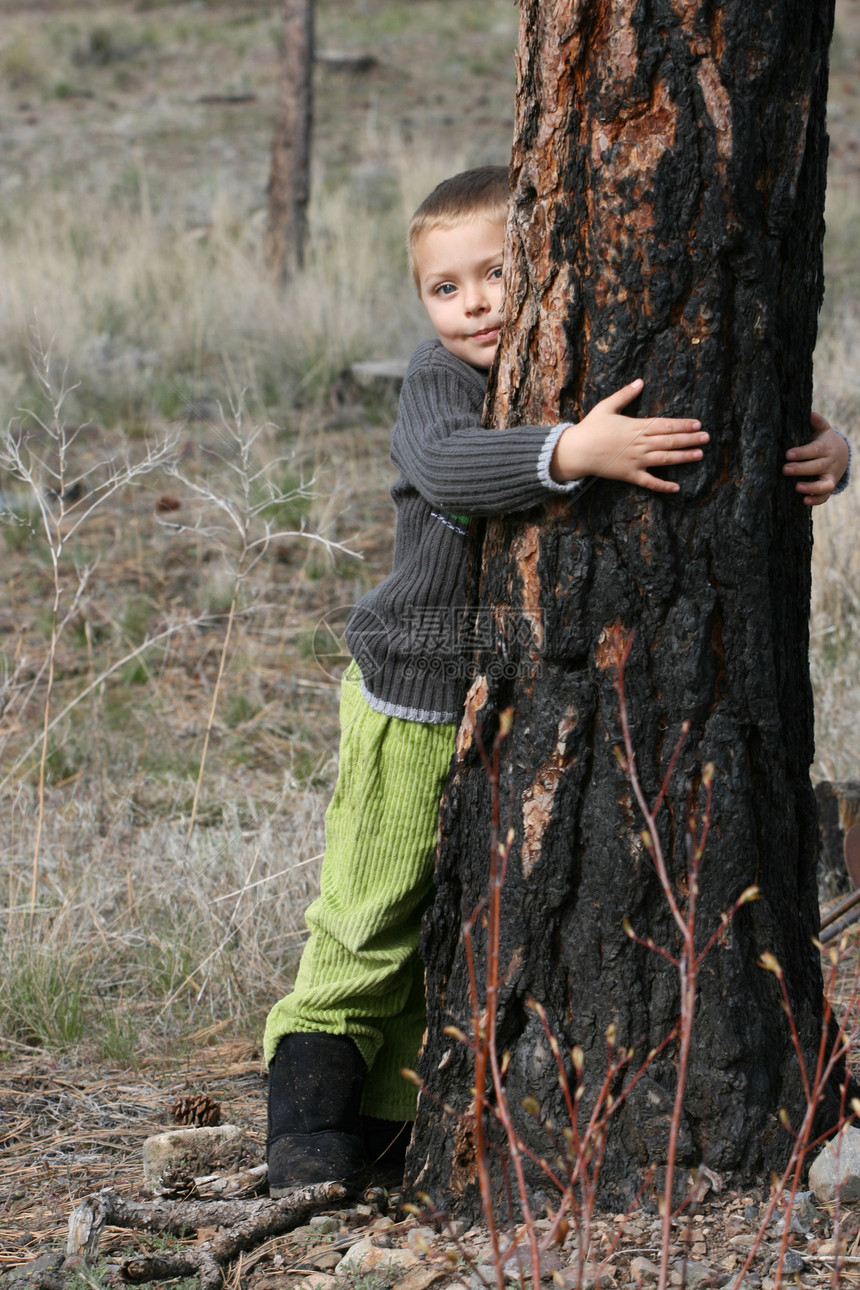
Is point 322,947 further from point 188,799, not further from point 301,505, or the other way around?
point 301,505

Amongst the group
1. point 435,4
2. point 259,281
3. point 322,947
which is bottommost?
point 322,947

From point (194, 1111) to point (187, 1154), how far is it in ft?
0.64

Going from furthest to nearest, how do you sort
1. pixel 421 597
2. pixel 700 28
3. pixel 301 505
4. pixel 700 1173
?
pixel 301 505 < pixel 421 597 < pixel 700 1173 < pixel 700 28

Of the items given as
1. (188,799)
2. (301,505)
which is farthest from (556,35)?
(301,505)

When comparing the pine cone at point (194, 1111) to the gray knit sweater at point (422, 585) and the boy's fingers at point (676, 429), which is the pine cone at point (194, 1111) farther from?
the boy's fingers at point (676, 429)

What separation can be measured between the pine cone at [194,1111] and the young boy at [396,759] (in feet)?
0.62

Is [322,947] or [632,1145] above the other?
[322,947]

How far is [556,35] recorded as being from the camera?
1.44 meters

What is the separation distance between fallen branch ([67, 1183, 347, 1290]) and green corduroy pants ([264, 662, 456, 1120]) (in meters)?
0.28

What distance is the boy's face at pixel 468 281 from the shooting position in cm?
187

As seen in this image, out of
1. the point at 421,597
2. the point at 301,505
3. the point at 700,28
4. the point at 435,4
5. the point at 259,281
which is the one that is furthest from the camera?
the point at 435,4

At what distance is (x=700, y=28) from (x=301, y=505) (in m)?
3.83

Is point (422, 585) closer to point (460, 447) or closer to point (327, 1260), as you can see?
point (460, 447)

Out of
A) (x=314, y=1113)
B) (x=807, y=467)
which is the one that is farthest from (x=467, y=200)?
(x=314, y=1113)
